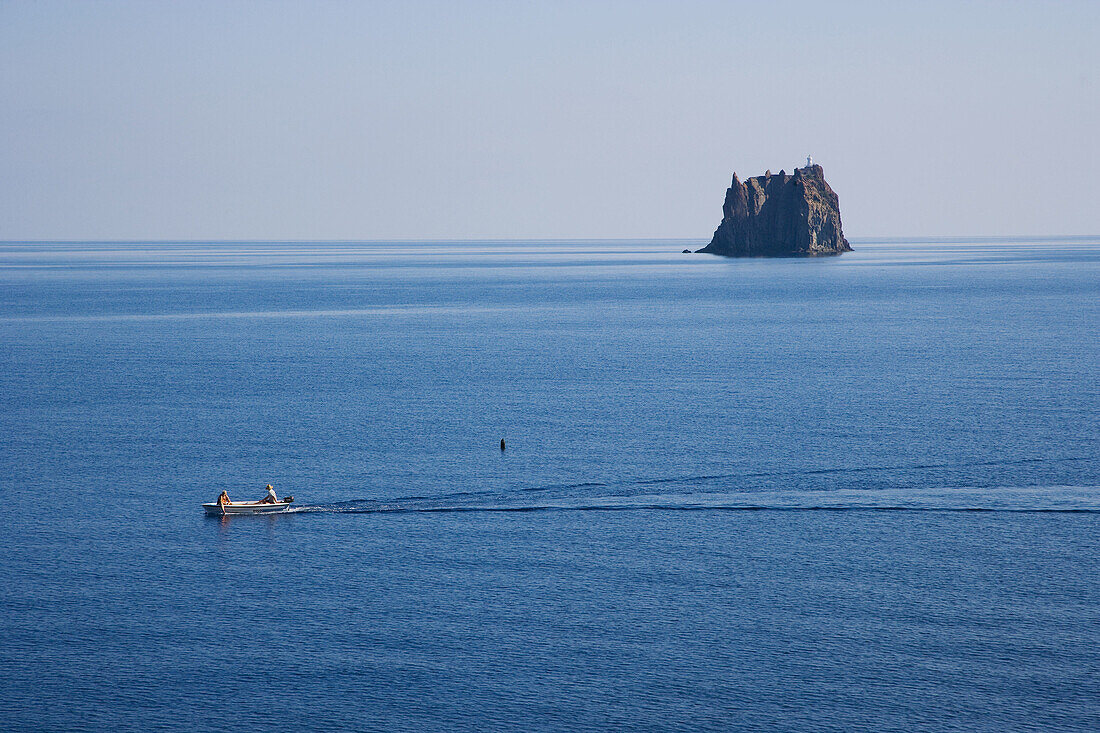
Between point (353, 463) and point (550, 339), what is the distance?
9337 centimetres

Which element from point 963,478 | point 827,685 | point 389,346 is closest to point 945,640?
point 827,685

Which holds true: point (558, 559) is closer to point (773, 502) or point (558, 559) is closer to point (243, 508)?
point (773, 502)

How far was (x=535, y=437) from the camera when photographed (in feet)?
329

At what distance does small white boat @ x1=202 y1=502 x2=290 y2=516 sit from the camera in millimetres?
78125

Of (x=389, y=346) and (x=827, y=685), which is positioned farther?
(x=389, y=346)

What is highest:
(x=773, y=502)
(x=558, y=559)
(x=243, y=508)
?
(x=243, y=508)

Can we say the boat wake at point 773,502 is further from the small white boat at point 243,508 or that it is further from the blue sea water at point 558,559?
the small white boat at point 243,508

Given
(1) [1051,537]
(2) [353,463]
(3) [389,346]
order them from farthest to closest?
(3) [389,346]
(2) [353,463]
(1) [1051,537]

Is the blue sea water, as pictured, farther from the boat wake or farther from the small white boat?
the small white boat

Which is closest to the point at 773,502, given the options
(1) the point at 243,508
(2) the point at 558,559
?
(2) the point at 558,559

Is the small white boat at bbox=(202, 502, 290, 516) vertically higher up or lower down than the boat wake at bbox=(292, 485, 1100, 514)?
higher up

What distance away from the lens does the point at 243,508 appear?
78375 millimetres

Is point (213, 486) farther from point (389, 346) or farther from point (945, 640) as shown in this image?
point (389, 346)

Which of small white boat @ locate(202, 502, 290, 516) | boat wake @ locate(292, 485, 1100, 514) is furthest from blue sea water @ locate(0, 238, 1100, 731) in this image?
small white boat @ locate(202, 502, 290, 516)
